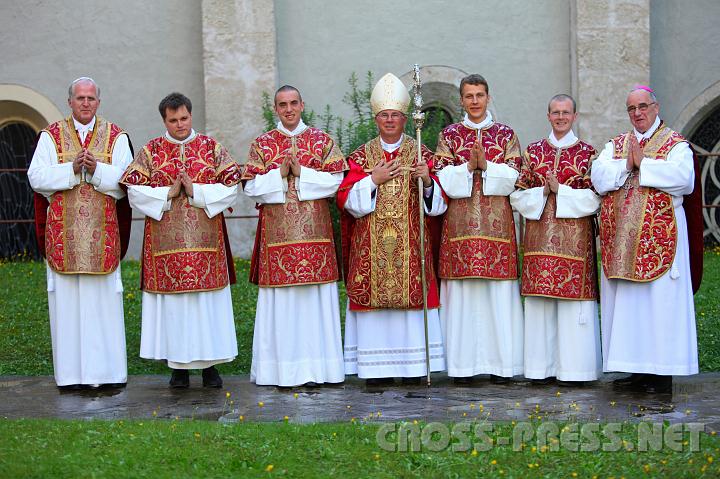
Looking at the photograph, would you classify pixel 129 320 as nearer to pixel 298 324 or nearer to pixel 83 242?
pixel 83 242

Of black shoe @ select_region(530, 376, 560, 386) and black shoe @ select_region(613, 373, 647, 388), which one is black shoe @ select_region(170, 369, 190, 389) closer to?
black shoe @ select_region(530, 376, 560, 386)

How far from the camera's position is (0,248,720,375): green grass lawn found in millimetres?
9445

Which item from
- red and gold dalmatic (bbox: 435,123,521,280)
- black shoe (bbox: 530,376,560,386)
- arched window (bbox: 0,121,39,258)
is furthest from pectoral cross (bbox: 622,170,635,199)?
arched window (bbox: 0,121,39,258)

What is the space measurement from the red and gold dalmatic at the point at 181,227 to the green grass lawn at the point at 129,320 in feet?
4.35

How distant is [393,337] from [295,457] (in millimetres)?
2488

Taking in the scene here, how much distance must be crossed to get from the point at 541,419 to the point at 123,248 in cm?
358

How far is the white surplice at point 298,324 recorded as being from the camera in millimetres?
8148

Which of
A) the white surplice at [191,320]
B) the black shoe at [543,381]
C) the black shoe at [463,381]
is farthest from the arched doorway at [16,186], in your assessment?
the black shoe at [543,381]

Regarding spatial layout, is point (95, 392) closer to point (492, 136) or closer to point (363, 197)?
point (363, 197)

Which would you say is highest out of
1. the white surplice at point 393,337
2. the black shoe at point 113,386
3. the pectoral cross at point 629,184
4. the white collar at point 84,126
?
the white collar at point 84,126

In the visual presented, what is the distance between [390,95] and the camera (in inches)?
324

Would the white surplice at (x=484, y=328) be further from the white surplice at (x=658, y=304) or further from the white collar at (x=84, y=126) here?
the white collar at (x=84, y=126)

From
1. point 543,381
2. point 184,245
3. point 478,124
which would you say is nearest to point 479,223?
point 478,124

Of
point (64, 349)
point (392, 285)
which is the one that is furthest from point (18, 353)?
point (392, 285)
